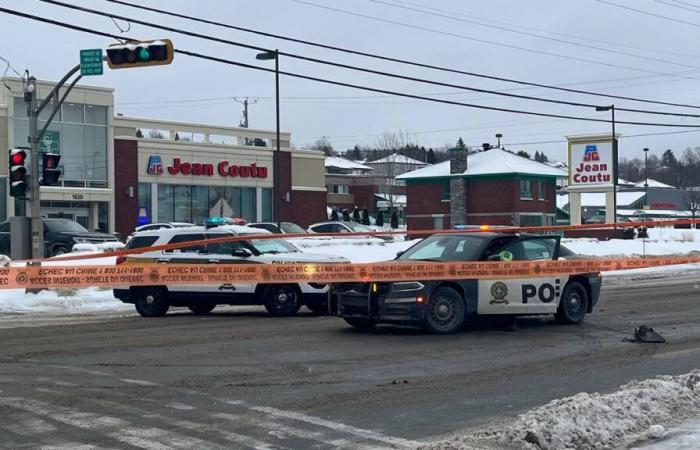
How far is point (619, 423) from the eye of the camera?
7.89 meters

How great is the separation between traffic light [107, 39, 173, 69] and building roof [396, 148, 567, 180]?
44.6 metres

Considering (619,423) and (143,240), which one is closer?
(619,423)

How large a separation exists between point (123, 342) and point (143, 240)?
5674mm

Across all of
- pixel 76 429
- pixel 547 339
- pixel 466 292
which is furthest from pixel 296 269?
pixel 76 429

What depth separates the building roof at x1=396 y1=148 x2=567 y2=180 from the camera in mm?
62263

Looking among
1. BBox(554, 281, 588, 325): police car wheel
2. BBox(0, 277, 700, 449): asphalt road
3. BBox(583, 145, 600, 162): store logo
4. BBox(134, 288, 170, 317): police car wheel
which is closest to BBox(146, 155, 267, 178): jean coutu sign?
BBox(583, 145, 600, 162): store logo

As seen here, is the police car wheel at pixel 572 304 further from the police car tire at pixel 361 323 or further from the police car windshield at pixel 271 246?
the police car windshield at pixel 271 246

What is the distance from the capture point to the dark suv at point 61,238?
34312 millimetres

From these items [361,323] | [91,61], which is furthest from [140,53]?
[361,323]

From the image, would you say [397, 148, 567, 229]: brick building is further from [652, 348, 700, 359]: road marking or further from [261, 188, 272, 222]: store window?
[652, 348, 700, 359]: road marking

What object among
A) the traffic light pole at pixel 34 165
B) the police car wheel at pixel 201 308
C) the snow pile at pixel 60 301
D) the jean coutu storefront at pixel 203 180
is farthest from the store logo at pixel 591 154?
the police car wheel at pixel 201 308

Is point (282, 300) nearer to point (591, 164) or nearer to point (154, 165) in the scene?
point (154, 165)

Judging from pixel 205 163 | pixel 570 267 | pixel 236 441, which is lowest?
pixel 236 441

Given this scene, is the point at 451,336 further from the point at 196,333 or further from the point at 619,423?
the point at 619,423
